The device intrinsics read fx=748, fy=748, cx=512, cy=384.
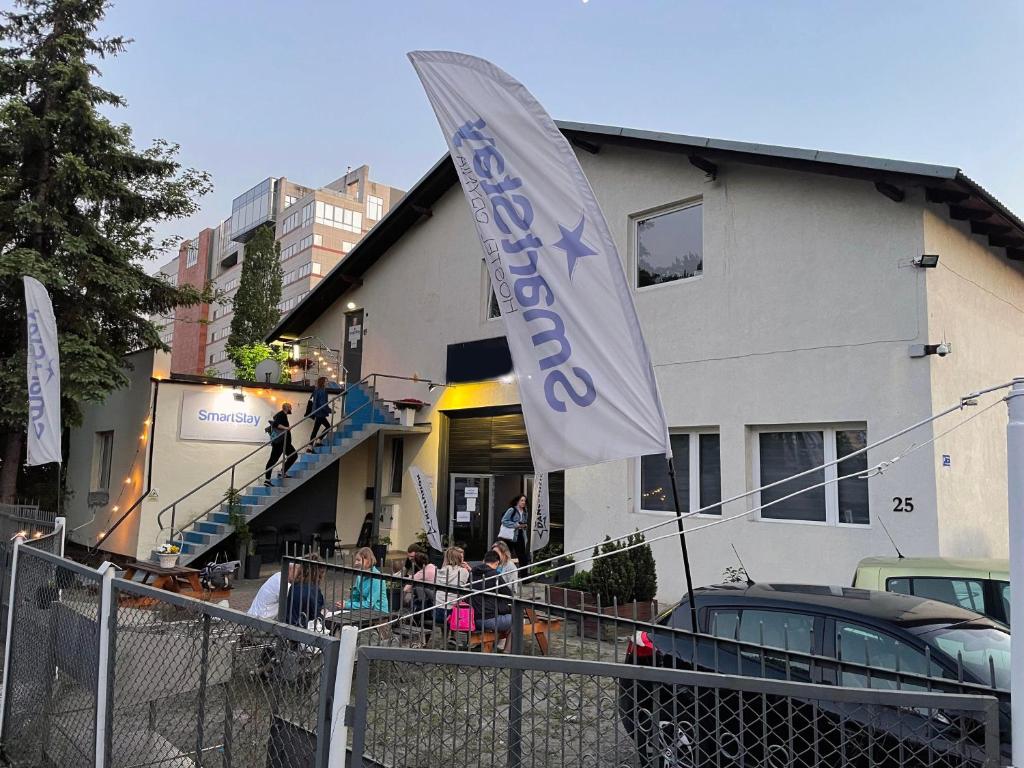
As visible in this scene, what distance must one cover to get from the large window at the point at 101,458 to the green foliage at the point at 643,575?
1312 centimetres

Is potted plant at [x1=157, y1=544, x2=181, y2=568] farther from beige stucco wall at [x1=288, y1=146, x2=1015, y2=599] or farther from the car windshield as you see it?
the car windshield

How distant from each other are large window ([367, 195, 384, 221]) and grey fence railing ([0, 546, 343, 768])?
67382mm

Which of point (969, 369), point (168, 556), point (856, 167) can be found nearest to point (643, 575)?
point (969, 369)

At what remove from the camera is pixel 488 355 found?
15.4 metres

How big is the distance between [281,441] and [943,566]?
1276 cm

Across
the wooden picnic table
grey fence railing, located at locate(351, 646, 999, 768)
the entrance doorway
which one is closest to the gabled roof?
the entrance doorway

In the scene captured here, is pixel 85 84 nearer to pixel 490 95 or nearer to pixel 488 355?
pixel 488 355

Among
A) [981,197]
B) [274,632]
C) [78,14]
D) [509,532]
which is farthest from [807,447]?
[78,14]

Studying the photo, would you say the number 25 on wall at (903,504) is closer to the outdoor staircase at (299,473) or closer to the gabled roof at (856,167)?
the gabled roof at (856,167)

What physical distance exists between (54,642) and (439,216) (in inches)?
547

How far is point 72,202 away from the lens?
14.7 meters

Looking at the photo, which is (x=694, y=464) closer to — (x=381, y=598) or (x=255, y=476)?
(x=381, y=598)

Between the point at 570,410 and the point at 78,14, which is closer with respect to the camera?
the point at 570,410

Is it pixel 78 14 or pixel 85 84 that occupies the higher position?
pixel 78 14
